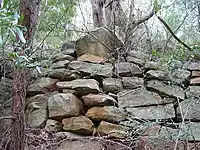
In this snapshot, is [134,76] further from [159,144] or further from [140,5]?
[140,5]

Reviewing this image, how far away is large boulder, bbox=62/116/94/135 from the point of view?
2494 millimetres

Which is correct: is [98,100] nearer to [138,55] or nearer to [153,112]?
[153,112]

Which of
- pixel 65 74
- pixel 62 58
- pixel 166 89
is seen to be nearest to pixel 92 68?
pixel 65 74

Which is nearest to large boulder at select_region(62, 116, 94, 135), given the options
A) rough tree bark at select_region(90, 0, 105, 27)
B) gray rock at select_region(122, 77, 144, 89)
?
gray rock at select_region(122, 77, 144, 89)

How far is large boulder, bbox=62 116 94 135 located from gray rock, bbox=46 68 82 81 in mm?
532

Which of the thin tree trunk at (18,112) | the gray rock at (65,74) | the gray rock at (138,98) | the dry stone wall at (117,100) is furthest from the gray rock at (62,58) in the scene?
the thin tree trunk at (18,112)

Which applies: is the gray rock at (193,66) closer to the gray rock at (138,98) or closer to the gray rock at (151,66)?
the gray rock at (151,66)

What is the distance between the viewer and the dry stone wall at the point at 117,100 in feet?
8.04

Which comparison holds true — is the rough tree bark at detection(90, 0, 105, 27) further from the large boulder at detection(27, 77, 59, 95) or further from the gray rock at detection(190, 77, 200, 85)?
the gray rock at detection(190, 77, 200, 85)

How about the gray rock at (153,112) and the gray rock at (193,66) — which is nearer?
the gray rock at (153,112)

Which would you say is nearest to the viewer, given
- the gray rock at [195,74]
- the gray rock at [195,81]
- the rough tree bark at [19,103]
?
the rough tree bark at [19,103]

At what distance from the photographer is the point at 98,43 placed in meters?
3.33

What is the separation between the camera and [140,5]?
14.6 feet

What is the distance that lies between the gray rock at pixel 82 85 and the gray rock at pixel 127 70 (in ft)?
1.21
